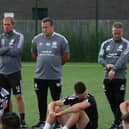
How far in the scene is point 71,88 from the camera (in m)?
16.9

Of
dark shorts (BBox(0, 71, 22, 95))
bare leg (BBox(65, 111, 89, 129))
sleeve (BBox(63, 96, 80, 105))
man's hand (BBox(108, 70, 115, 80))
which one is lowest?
bare leg (BBox(65, 111, 89, 129))

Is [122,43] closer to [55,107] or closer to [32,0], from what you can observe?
[55,107]

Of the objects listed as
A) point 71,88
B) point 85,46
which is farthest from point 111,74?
A: point 85,46

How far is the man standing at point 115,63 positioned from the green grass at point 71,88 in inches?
27.2

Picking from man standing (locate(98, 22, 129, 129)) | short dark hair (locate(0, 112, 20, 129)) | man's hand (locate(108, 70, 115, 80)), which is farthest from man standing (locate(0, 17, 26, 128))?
short dark hair (locate(0, 112, 20, 129))

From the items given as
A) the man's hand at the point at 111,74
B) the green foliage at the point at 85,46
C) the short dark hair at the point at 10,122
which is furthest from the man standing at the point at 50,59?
the green foliage at the point at 85,46

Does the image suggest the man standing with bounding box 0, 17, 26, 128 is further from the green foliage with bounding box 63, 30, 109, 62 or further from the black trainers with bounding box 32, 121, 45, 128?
the green foliage with bounding box 63, 30, 109, 62

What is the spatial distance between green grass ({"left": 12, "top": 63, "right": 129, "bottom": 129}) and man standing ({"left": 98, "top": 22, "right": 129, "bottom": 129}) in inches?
27.2

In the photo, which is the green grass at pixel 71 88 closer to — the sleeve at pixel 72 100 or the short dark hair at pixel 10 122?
the sleeve at pixel 72 100

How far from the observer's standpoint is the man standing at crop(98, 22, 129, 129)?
9.89m

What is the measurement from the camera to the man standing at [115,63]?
989 cm

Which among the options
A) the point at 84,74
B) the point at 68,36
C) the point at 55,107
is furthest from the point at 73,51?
the point at 55,107

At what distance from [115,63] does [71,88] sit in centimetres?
703

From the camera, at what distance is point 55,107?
8648 millimetres
